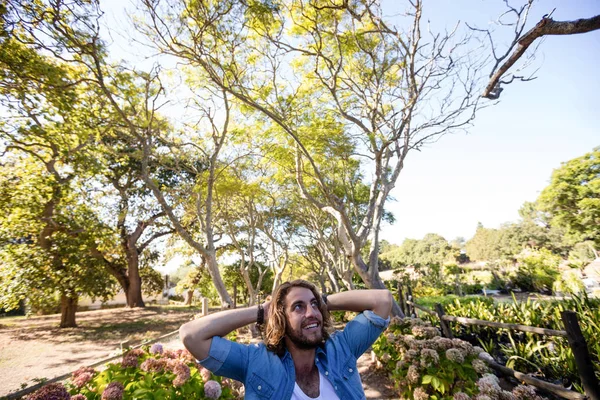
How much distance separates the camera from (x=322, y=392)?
5.53 ft

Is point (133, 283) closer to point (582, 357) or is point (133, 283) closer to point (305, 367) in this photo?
point (305, 367)

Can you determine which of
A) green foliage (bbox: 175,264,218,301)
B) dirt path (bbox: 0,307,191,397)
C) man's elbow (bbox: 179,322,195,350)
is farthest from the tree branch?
green foliage (bbox: 175,264,218,301)

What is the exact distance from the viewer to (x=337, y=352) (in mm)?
1897

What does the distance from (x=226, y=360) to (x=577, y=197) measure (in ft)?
111

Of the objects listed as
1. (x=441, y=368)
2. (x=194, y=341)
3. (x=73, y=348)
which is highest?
(x=194, y=341)

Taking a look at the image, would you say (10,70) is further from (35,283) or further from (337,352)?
(337,352)

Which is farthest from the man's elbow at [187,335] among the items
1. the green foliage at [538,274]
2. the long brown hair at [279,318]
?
the green foliage at [538,274]

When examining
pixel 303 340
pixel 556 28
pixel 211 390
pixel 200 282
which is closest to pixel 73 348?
pixel 211 390

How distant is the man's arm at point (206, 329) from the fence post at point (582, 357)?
3562mm

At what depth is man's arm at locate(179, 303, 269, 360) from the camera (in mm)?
1599

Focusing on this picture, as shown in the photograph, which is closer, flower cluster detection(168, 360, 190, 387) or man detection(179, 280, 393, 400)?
man detection(179, 280, 393, 400)

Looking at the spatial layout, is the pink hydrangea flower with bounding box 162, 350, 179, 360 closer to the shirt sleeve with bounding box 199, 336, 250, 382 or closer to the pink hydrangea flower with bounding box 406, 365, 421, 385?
the shirt sleeve with bounding box 199, 336, 250, 382

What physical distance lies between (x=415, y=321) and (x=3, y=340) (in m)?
14.7

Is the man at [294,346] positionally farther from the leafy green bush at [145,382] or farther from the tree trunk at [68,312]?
the tree trunk at [68,312]
